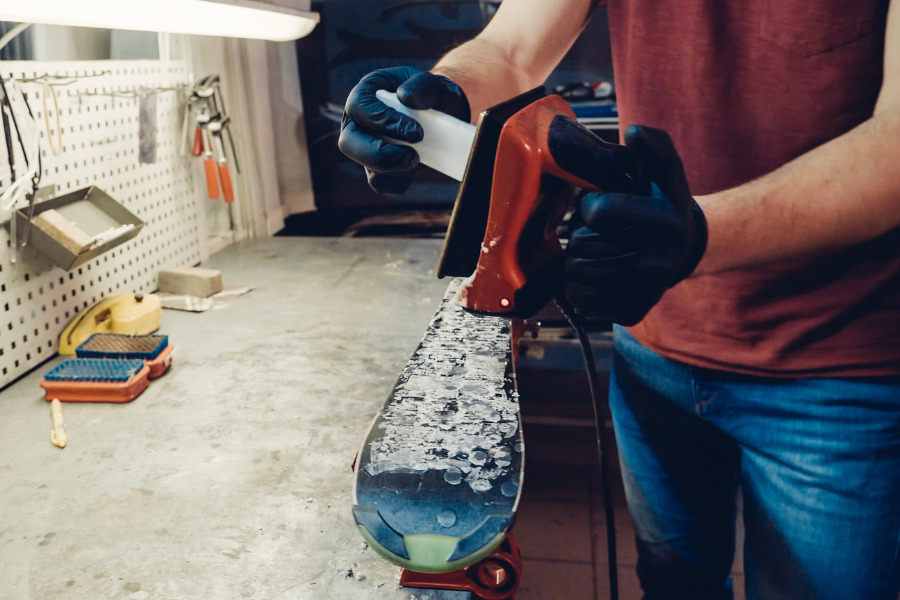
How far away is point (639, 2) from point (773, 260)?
1.39 feet

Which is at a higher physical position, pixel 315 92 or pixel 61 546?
pixel 315 92

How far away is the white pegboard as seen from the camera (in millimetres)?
1189

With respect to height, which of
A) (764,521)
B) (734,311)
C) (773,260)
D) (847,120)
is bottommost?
(764,521)

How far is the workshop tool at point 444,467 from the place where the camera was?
2.07ft

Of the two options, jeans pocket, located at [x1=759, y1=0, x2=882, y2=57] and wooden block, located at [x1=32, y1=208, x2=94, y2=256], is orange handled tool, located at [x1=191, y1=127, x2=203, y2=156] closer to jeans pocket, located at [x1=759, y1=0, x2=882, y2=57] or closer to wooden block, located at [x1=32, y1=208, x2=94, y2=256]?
wooden block, located at [x1=32, y1=208, x2=94, y2=256]

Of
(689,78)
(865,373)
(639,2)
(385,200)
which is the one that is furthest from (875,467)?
Result: (385,200)

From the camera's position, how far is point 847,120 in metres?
0.78

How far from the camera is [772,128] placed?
2.66ft

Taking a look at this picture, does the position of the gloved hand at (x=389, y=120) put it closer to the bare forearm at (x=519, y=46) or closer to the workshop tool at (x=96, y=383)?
the bare forearm at (x=519, y=46)

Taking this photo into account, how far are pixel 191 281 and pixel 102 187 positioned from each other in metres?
0.27

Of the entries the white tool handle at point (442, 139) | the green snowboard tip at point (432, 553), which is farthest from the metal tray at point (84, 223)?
the green snowboard tip at point (432, 553)

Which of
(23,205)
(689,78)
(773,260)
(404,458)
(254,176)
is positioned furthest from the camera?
(254,176)

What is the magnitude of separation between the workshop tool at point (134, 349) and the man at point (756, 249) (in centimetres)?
60

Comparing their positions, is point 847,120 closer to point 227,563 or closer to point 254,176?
point 227,563
